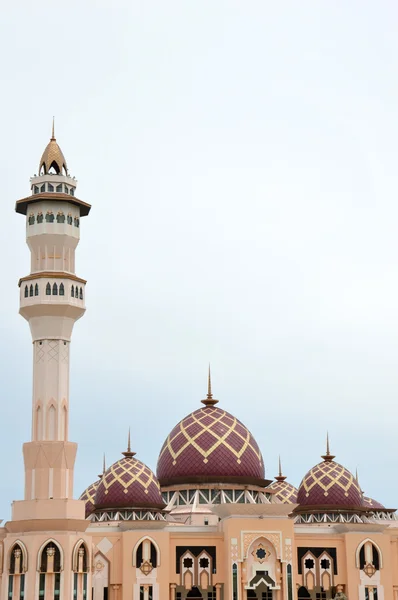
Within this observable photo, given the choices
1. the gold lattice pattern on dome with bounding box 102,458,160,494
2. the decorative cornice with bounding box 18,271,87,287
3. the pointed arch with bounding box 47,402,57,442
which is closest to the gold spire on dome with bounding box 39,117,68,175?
the decorative cornice with bounding box 18,271,87,287

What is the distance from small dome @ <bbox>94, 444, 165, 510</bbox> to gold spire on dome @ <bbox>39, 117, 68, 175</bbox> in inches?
506

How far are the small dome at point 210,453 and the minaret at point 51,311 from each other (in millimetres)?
10339

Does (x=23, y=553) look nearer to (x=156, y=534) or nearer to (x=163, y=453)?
(x=156, y=534)

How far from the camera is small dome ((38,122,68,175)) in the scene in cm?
4488

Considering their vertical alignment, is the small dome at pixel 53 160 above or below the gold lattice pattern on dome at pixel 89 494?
above

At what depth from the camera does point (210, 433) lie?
2055 inches

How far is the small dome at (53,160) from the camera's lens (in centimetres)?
4488

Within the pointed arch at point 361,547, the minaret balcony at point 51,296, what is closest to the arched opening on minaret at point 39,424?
the minaret balcony at point 51,296

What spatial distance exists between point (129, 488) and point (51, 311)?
922 cm

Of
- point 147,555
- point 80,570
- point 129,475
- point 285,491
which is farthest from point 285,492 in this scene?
point 80,570

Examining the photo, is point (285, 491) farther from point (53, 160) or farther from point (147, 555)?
point (53, 160)

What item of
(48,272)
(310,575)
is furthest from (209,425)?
(48,272)

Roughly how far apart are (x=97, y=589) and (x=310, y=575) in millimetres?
8471

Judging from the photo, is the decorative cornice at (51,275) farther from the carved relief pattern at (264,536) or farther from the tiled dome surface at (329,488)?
the tiled dome surface at (329,488)
